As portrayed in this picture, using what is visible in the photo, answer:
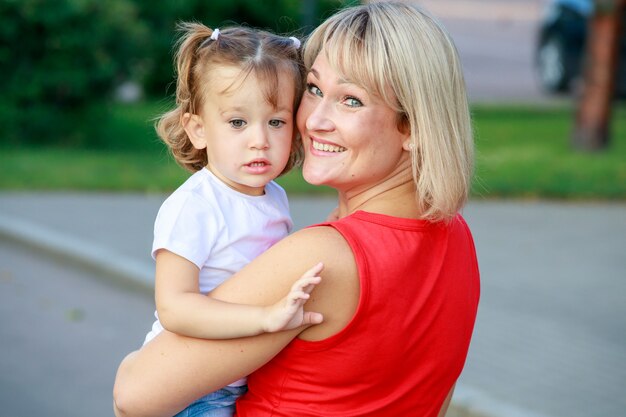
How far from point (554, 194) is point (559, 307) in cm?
386

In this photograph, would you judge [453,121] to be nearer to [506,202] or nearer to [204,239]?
[204,239]

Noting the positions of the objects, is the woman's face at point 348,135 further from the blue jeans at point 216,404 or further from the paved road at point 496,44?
the paved road at point 496,44

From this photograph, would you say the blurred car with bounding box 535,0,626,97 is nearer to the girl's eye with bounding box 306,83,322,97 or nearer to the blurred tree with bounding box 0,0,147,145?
the blurred tree with bounding box 0,0,147,145

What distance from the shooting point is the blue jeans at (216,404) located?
Result: 2.46 metres

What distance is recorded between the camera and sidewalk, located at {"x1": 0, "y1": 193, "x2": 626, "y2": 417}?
5.46m

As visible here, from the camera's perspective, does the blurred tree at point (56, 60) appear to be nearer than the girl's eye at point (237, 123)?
No

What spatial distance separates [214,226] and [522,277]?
5.52 metres

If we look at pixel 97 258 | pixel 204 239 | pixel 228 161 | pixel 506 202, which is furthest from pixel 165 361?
pixel 506 202

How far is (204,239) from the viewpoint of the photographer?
7.98 ft

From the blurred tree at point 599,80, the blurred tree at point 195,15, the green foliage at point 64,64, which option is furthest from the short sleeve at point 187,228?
the blurred tree at point 195,15

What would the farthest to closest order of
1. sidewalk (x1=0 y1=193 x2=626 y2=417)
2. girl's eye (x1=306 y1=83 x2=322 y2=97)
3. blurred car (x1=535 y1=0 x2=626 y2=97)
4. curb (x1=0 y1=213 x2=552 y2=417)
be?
blurred car (x1=535 y1=0 x2=626 y2=97)
curb (x1=0 y1=213 x2=552 y2=417)
sidewalk (x1=0 y1=193 x2=626 y2=417)
girl's eye (x1=306 y1=83 x2=322 y2=97)

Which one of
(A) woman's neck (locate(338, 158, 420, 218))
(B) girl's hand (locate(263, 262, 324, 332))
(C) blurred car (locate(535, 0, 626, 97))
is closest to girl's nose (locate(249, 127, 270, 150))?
(A) woman's neck (locate(338, 158, 420, 218))

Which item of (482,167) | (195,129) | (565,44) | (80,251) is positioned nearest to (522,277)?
(80,251)

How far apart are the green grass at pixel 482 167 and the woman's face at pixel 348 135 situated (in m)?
6.61
